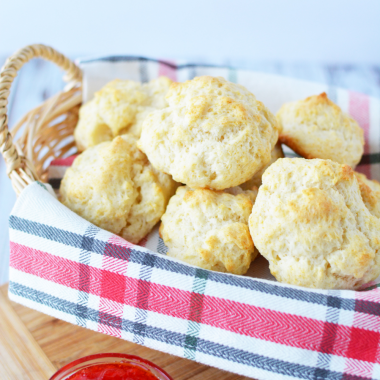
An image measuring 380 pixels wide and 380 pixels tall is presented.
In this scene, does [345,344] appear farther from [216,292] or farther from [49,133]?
[49,133]

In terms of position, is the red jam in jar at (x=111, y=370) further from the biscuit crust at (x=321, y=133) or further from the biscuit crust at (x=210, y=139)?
the biscuit crust at (x=321, y=133)

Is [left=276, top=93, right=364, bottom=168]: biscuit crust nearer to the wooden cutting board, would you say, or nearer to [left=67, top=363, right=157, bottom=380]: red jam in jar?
the wooden cutting board

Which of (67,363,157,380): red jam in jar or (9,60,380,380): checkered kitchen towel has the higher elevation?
(9,60,380,380): checkered kitchen towel

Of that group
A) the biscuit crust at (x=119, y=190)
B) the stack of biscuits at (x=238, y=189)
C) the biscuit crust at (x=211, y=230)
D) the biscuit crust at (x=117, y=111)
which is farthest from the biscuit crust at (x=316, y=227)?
the biscuit crust at (x=117, y=111)

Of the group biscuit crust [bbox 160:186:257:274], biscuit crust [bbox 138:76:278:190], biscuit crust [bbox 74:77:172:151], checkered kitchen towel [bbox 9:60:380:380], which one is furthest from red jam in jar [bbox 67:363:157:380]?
biscuit crust [bbox 74:77:172:151]

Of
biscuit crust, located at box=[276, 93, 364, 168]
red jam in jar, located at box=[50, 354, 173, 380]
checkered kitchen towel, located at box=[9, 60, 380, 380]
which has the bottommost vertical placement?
red jam in jar, located at box=[50, 354, 173, 380]
